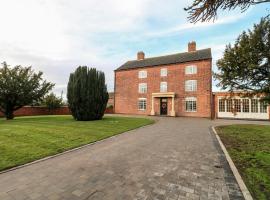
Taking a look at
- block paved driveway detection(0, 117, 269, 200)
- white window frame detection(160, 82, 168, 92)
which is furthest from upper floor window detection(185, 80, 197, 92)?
block paved driveway detection(0, 117, 269, 200)

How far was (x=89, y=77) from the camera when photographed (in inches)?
741

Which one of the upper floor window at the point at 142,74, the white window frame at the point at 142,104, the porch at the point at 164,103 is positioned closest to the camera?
the porch at the point at 164,103

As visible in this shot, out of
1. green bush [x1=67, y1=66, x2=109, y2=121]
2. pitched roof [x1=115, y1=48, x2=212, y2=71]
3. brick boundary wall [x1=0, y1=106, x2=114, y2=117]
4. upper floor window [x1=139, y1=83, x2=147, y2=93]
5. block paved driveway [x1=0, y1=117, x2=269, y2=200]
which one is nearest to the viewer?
block paved driveway [x1=0, y1=117, x2=269, y2=200]

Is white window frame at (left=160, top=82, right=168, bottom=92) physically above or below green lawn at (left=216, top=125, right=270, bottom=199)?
above

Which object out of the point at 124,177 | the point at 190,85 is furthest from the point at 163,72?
the point at 124,177

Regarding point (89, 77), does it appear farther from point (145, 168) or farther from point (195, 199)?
point (195, 199)

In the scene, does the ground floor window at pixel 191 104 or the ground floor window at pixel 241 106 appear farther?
the ground floor window at pixel 191 104

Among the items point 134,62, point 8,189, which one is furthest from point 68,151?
point 134,62

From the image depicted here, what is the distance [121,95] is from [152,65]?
26.2 ft

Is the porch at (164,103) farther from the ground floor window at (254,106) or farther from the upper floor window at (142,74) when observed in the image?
the ground floor window at (254,106)

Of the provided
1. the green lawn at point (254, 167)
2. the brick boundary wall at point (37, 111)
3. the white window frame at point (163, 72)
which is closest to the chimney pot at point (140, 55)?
the white window frame at point (163, 72)

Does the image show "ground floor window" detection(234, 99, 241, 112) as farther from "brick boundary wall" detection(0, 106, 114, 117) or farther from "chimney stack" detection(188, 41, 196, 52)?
"brick boundary wall" detection(0, 106, 114, 117)

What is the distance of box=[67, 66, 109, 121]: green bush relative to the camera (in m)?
18.0

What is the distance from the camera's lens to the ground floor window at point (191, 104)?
26.1m
